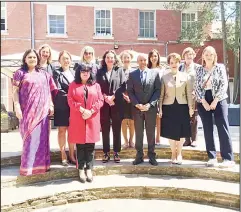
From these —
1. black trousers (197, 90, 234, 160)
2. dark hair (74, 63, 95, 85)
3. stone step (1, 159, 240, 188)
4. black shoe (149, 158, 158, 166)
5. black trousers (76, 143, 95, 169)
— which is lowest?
stone step (1, 159, 240, 188)

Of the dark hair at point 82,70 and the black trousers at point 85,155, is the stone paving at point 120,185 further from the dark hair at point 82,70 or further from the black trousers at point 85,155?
the dark hair at point 82,70

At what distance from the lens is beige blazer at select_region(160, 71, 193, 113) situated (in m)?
4.62

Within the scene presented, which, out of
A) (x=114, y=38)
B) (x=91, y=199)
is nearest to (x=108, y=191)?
(x=91, y=199)

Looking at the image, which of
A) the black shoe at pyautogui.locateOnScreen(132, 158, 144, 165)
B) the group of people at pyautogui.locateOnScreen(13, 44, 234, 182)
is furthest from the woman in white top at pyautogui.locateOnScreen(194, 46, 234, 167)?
the black shoe at pyautogui.locateOnScreen(132, 158, 144, 165)

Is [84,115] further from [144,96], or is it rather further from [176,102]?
[176,102]

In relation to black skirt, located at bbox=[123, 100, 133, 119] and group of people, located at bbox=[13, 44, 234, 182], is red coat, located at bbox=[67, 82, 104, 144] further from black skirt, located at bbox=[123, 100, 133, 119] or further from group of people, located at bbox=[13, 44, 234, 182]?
black skirt, located at bbox=[123, 100, 133, 119]

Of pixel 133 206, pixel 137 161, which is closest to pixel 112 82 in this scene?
pixel 137 161

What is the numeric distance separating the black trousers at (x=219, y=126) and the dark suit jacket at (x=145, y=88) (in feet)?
2.15

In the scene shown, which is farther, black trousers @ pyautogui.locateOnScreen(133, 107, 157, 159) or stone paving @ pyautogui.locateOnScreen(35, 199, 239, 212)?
black trousers @ pyautogui.locateOnScreen(133, 107, 157, 159)

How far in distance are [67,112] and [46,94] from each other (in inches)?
16.5

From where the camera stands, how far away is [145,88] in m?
4.62

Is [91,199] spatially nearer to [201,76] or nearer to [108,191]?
[108,191]

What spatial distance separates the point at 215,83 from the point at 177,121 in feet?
2.46

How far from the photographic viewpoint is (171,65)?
15.3 ft
